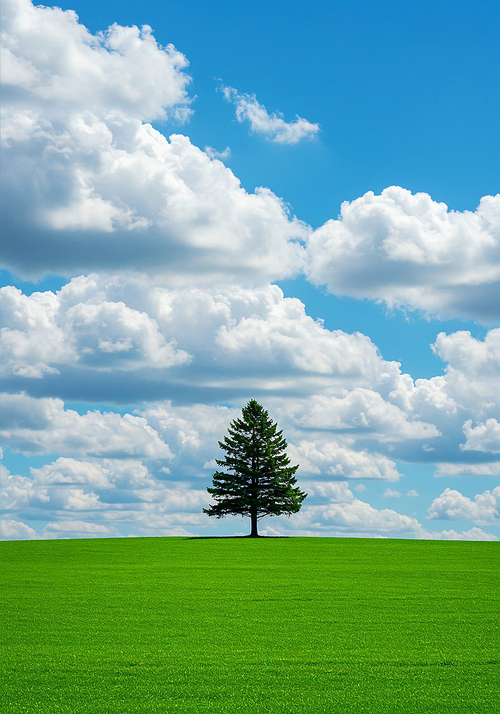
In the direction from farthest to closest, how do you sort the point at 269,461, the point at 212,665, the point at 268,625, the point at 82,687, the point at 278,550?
the point at 269,461, the point at 278,550, the point at 268,625, the point at 212,665, the point at 82,687

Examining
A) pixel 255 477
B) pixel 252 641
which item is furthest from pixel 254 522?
pixel 252 641

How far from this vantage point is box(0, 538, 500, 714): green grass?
9.12m

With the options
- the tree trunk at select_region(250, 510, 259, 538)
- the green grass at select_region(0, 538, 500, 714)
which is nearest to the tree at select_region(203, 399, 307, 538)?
the tree trunk at select_region(250, 510, 259, 538)

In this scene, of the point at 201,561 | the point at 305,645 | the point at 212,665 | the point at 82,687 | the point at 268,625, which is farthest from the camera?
the point at 201,561

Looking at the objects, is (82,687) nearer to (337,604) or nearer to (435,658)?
(435,658)

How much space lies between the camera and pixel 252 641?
12.4 metres

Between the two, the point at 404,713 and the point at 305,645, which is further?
the point at 305,645

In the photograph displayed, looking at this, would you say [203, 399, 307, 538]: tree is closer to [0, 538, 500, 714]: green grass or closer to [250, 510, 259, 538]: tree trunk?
[250, 510, 259, 538]: tree trunk

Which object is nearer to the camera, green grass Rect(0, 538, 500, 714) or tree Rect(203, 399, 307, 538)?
green grass Rect(0, 538, 500, 714)

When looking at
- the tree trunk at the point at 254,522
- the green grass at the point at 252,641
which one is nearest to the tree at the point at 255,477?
the tree trunk at the point at 254,522

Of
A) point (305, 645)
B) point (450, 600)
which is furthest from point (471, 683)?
point (450, 600)

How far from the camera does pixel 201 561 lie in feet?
99.5

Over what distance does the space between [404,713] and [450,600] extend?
1002cm

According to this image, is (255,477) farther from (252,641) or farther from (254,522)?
(252,641)
